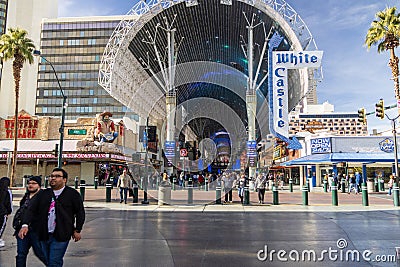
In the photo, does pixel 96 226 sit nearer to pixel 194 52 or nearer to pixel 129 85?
pixel 129 85

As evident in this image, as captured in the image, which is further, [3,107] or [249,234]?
[3,107]

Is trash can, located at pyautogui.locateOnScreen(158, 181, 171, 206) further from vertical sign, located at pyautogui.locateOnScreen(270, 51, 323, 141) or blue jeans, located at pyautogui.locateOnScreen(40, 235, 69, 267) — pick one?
vertical sign, located at pyautogui.locateOnScreen(270, 51, 323, 141)

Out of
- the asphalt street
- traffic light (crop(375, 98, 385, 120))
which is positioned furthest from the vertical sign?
the asphalt street

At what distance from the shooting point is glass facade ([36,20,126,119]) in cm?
9319

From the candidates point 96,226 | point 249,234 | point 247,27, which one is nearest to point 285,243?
point 249,234

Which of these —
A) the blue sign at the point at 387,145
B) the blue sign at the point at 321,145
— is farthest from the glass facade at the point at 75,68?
the blue sign at the point at 387,145

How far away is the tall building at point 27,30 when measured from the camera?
267ft

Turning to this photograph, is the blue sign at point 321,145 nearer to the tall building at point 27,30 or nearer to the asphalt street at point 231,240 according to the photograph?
the asphalt street at point 231,240

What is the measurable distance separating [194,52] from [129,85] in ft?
34.3

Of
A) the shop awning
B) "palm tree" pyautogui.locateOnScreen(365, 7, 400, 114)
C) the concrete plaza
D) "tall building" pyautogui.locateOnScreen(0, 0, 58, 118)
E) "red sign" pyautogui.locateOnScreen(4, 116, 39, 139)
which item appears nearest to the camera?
the concrete plaza

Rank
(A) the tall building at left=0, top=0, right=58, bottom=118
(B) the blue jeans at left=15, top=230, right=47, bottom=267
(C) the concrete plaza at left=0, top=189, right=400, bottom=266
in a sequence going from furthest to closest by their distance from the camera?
(A) the tall building at left=0, top=0, right=58, bottom=118, (C) the concrete plaza at left=0, top=189, right=400, bottom=266, (B) the blue jeans at left=15, top=230, right=47, bottom=267

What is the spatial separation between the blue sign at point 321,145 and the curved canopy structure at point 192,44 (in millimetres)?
5685

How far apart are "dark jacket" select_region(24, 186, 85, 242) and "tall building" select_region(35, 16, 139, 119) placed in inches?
3586

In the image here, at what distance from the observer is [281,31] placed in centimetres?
3803
